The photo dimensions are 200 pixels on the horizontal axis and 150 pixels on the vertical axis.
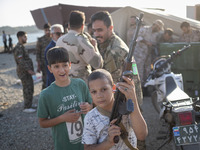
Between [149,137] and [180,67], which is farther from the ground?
[180,67]

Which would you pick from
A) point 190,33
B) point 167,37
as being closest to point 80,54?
point 167,37

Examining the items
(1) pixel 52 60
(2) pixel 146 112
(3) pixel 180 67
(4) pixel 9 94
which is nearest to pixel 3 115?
(4) pixel 9 94

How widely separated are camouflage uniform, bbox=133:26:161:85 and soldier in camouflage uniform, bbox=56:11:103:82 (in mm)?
3983

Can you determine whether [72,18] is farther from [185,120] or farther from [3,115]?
[3,115]

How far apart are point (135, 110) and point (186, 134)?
1.13m

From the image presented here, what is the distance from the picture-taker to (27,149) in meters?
3.69

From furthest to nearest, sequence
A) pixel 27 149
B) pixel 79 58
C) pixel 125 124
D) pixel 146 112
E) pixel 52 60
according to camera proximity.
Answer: pixel 146 112
pixel 27 149
pixel 79 58
pixel 52 60
pixel 125 124

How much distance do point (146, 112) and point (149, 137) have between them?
1248 millimetres

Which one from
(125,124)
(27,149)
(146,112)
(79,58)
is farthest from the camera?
(146,112)

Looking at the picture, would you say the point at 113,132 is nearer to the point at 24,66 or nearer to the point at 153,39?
the point at 24,66

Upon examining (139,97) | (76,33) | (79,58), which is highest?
(76,33)

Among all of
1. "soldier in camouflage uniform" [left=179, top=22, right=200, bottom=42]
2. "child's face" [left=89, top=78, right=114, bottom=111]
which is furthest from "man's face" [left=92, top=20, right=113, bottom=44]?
"soldier in camouflage uniform" [left=179, top=22, right=200, bottom=42]

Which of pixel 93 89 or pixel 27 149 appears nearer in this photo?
pixel 93 89

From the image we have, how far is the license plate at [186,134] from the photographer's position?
85.9 inches
